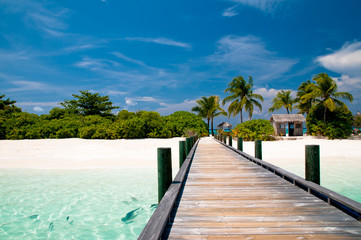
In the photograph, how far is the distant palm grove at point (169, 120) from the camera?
21.0 metres

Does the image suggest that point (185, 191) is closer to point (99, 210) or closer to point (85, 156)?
point (99, 210)

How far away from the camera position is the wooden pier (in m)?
2.57

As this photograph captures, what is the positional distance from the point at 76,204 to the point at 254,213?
18.6 feet

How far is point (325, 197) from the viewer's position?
3.62 meters

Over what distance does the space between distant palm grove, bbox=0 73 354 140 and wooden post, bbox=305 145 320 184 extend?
17.3 meters

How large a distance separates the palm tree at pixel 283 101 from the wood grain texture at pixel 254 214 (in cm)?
4320

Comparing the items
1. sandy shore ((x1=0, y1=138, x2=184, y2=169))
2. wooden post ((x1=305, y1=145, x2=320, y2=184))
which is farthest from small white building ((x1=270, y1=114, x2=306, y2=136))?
wooden post ((x1=305, y1=145, x2=320, y2=184))

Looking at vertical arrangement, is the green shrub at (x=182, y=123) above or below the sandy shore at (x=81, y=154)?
above

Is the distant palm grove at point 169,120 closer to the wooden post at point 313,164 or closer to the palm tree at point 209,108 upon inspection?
the palm tree at point 209,108

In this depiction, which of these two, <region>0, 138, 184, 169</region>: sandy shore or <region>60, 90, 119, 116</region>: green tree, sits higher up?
<region>60, 90, 119, 116</region>: green tree

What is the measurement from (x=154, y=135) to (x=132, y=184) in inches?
490

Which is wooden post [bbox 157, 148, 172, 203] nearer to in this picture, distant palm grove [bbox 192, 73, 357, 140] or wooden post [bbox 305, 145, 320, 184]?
wooden post [bbox 305, 145, 320, 184]

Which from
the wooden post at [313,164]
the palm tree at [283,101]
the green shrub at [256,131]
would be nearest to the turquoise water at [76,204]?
the wooden post at [313,164]

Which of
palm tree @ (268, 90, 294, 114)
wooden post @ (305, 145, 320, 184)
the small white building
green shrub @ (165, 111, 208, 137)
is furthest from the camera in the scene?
palm tree @ (268, 90, 294, 114)
